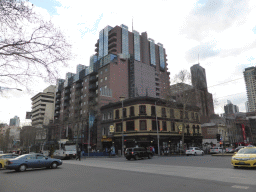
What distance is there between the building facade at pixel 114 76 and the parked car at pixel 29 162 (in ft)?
123

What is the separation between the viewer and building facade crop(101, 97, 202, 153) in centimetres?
3859

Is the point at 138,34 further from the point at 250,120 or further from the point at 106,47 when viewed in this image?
the point at 250,120

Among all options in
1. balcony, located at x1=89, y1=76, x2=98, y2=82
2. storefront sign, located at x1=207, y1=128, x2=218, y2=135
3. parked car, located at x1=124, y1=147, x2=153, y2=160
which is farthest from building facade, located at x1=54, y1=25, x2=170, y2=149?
parked car, located at x1=124, y1=147, x2=153, y2=160

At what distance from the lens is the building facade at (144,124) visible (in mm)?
38594

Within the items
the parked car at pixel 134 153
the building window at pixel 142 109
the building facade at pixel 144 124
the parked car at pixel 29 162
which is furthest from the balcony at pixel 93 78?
the parked car at pixel 29 162

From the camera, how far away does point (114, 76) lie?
65.2 m

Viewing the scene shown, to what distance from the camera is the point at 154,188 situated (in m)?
7.24

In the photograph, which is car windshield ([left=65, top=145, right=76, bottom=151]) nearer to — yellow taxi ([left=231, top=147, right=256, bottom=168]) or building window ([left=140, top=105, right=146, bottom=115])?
building window ([left=140, top=105, right=146, bottom=115])

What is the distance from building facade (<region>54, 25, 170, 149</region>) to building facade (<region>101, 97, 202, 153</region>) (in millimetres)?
10514

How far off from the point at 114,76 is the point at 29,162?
52404mm

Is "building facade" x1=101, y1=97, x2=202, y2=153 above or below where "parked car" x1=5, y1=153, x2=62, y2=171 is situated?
above

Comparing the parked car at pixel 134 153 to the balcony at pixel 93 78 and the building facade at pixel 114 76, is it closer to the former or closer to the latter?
the building facade at pixel 114 76

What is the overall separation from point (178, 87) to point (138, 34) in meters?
54.3

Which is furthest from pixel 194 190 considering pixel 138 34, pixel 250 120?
pixel 250 120
